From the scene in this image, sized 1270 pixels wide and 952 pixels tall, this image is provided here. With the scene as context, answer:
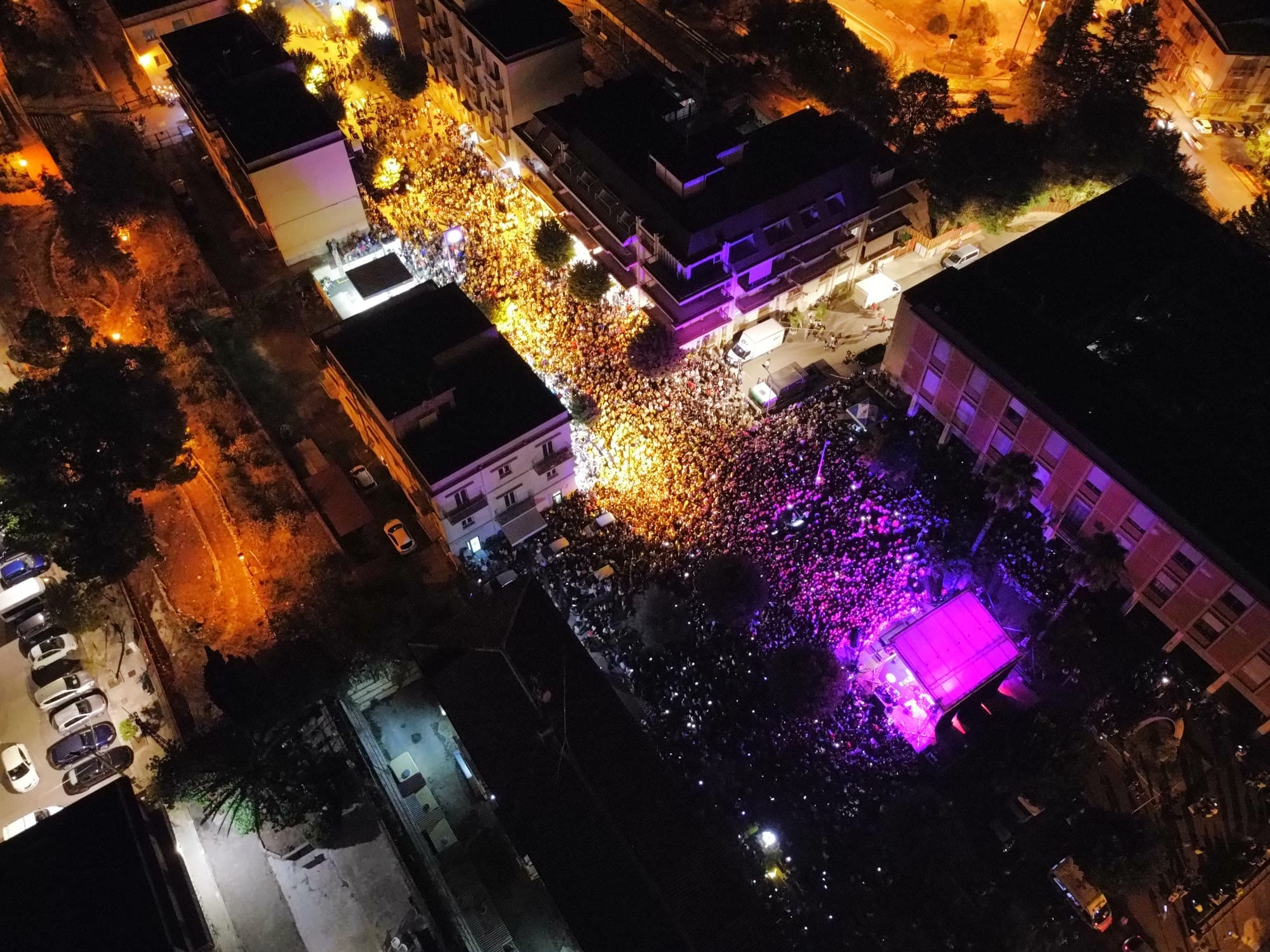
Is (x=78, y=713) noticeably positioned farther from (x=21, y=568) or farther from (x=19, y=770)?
(x=21, y=568)

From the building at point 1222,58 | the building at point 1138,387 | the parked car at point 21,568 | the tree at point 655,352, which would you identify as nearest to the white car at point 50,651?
the parked car at point 21,568

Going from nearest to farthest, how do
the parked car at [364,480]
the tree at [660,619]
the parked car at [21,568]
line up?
the tree at [660,619], the parked car at [21,568], the parked car at [364,480]

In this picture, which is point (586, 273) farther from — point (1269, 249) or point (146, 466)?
point (1269, 249)

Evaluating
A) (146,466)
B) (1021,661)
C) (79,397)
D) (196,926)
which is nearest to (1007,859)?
(1021,661)

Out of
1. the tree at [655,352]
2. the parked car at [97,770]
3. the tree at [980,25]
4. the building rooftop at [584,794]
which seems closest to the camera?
the building rooftop at [584,794]

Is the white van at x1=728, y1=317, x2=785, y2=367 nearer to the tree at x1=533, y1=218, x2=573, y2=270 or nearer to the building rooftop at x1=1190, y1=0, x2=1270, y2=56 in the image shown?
the tree at x1=533, y1=218, x2=573, y2=270

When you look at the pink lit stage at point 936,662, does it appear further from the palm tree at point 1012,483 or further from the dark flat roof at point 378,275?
the dark flat roof at point 378,275

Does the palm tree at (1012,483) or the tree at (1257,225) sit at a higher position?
the tree at (1257,225)
